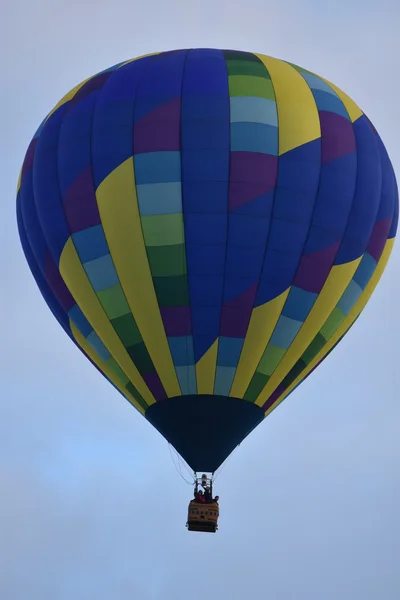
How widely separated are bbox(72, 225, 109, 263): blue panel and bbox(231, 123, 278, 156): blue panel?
220 cm

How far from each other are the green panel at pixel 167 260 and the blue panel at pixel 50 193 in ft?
4.72

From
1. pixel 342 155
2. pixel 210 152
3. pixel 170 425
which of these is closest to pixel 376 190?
pixel 342 155

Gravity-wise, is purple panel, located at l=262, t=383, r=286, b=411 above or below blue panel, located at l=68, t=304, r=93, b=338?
below

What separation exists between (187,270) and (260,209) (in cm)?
131

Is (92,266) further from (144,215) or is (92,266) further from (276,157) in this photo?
(276,157)

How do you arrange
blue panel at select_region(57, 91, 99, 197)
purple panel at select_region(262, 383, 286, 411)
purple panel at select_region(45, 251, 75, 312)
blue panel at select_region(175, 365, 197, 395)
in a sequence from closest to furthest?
blue panel at select_region(175, 365, 197, 395)
blue panel at select_region(57, 91, 99, 197)
purple panel at select_region(262, 383, 286, 411)
purple panel at select_region(45, 251, 75, 312)

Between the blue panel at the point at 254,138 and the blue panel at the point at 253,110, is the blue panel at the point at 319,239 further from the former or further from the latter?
the blue panel at the point at 253,110

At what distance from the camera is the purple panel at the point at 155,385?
28.3 m

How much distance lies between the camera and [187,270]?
1100 inches

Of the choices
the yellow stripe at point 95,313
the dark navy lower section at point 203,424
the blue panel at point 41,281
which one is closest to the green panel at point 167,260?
the yellow stripe at point 95,313

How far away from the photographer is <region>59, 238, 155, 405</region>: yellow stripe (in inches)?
1121

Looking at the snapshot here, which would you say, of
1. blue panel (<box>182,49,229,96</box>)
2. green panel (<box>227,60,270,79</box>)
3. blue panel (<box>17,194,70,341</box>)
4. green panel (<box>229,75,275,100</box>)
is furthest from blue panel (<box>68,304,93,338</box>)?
green panel (<box>227,60,270,79</box>)

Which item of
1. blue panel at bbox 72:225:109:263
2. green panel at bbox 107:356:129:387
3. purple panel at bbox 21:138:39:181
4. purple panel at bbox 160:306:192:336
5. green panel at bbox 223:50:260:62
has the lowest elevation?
green panel at bbox 107:356:129:387

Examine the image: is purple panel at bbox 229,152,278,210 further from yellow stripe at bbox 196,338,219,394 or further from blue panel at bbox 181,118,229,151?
yellow stripe at bbox 196,338,219,394
